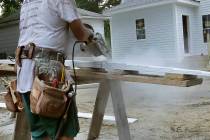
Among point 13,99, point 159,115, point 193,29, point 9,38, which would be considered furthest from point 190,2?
point 13,99

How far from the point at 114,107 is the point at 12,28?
25629 millimetres

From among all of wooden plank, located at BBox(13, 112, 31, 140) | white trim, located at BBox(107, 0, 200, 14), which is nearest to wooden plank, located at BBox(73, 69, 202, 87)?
wooden plank, located at BBox(13, 112, 31, 140)

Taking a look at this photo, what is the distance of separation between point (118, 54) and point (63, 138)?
64.1ft

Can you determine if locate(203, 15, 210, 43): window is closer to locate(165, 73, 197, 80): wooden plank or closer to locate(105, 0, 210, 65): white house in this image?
locate(105, 0, 210, 65): white house

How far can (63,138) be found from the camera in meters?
3.12

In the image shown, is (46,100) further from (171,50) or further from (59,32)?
(171,50)

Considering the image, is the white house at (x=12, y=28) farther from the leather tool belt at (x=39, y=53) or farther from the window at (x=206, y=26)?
the leather tool belt at (x=39, y=53)

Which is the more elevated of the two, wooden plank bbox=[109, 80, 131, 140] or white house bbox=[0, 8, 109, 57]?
white house bbox=[0, 8, 109, 57]

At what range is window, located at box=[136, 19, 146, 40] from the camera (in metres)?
21.9

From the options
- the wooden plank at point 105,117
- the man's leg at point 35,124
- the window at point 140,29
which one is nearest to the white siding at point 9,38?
the window at point 140,29

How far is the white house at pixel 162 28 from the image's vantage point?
20.5 metres

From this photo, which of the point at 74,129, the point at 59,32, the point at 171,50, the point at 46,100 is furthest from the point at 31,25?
the point at 171,50

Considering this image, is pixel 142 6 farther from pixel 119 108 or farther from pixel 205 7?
pixel 119 108

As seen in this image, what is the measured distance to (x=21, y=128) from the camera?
171 inches
